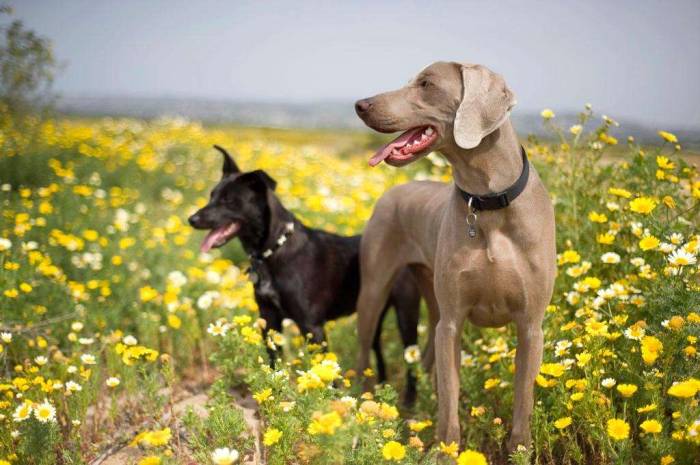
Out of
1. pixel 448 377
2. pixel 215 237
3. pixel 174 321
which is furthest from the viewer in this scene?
pixel 174 321

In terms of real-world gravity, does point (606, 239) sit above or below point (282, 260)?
above

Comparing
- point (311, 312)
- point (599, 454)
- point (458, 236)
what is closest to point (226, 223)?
point (311, 312)

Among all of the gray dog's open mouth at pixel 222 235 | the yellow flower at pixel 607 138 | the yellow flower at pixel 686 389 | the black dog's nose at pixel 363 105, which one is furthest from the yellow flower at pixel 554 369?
the gray dog's open mouth at pixel 222 235

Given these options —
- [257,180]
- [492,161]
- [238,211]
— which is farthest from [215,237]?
[492,161]

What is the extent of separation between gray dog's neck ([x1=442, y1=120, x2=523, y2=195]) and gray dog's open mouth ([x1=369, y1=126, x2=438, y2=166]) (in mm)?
114

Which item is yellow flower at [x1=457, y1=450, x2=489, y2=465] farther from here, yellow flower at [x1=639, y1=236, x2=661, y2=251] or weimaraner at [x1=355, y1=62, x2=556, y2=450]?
yellow flower at [x1=639, y1=236, x2=661, y2=251]

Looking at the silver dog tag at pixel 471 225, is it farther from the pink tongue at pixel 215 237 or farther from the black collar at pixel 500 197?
the pink tongue at pixel 215 237

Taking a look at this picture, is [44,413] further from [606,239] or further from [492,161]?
[606,239]

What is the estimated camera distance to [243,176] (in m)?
4.31

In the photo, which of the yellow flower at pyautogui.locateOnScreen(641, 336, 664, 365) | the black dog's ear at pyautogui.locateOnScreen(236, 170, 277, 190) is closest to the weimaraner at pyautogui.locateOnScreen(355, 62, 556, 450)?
the yellow flower at pyautogui.locateOnScreen(641, 336, 664, 365)

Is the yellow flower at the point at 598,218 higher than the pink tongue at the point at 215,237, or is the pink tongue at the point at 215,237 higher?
the yellow flower at the point at 598,218

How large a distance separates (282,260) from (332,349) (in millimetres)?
1156

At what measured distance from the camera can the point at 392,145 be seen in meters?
2.95

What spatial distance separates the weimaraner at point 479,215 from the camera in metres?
2.87
